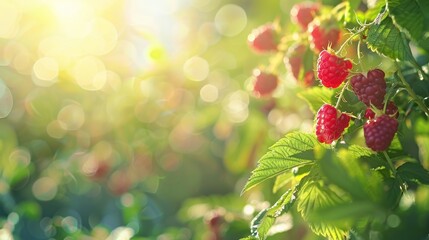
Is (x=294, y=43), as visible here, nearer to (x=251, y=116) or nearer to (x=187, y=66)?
(x=251, y=116)

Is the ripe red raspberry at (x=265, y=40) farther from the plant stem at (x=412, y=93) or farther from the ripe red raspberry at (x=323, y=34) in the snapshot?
the plant stem at (x=412, y=93)

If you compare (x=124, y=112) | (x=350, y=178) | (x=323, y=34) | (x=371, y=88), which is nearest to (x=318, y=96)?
(x=323, y=34)

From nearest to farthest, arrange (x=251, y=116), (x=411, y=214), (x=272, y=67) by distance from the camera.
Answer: (x=411, y=214)
(x=272, y=67)
(x=251, y=116)

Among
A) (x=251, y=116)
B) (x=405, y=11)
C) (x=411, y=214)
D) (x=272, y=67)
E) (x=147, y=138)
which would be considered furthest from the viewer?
(x=147, y=138)

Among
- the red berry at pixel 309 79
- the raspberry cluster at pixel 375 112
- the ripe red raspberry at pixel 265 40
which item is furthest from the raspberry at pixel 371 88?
the ripe red raspberry at pixel 265 40

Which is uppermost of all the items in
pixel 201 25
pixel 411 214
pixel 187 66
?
pixel 201 25

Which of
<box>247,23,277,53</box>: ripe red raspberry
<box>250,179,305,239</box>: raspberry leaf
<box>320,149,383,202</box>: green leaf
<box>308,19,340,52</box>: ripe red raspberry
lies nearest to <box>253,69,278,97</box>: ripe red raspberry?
<box>247,23,277,53</box>: ripe red raspberry

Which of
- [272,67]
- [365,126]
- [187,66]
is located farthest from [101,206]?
[365,126]
